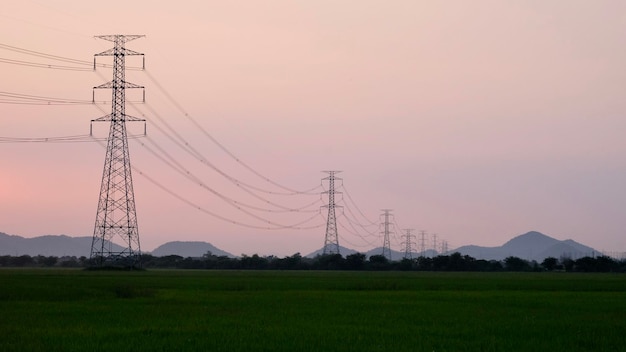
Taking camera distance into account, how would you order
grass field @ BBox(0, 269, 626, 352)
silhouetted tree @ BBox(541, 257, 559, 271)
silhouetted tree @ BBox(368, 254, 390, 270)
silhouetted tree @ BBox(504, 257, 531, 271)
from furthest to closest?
1. silhouetted tree @ BBox(504, 257, 531, 271)
2. silhouetted tree @ BBox(541, 257, 559, 271)
3. silhouetted tree @ BBox(368, 254, 390, 270)
4. grass field @ BBox(0, 269, 626, 352)

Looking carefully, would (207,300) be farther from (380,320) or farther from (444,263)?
(444,263)

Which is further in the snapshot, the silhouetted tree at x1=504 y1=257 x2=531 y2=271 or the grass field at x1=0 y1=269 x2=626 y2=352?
the silhouetted tree at x1=504 y1=257 x2=531 y2=271

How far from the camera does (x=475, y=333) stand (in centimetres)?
2231

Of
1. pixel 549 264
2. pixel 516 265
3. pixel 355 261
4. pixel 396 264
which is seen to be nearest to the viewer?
pixel 355 261

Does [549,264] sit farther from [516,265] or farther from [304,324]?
[304,324]

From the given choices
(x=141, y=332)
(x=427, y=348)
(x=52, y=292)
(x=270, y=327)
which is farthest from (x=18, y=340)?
(x=52, y=292)

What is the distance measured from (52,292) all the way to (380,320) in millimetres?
19707

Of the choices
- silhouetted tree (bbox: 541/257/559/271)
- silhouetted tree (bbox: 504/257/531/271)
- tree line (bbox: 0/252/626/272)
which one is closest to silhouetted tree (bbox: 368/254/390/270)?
tree line (bbox: 0/252/626/272)

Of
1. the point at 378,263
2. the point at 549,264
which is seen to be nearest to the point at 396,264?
the point at 378,263

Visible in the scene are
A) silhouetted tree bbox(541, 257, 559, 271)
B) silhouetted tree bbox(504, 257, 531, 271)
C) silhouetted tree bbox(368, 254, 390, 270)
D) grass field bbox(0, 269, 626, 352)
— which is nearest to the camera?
grass field bbox(0, 269, 626, 352)

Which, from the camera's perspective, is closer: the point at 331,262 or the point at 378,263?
the point at 331,262

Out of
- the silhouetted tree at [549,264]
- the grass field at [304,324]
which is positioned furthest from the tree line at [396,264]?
the grass field at [304,324]

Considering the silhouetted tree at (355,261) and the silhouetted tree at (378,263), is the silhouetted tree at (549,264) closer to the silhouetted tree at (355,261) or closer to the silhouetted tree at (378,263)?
the silhouetted tree at (378,263)

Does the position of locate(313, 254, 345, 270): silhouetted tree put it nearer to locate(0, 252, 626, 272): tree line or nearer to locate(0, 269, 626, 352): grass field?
locate(0, 252, 626, 272): tree line
